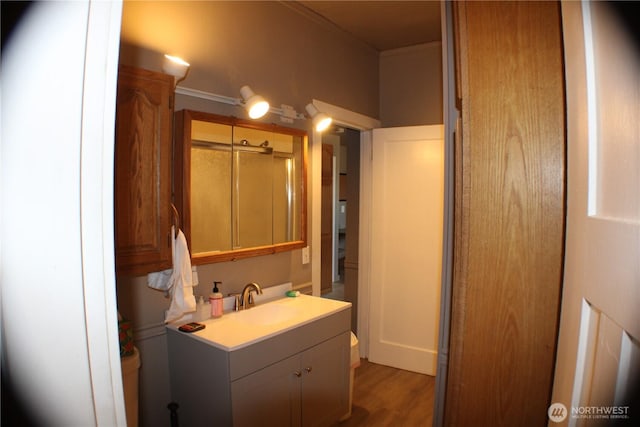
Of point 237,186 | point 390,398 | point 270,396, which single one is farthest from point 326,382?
point 237,186

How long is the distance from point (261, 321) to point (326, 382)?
52 centimetres

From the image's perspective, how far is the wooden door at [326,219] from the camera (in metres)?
3.03

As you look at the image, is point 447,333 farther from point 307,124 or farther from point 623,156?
point 307,124

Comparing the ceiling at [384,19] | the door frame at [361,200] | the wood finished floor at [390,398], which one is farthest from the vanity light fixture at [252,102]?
the wood finished floor at [390,398]

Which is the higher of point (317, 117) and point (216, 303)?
point (317, 117)

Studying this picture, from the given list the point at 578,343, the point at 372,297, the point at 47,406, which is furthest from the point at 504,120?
the point at 372,297

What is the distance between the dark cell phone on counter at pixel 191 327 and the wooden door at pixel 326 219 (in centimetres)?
146

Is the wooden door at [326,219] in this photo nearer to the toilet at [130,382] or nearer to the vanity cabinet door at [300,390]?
the vanity cabinet door at [300,390]

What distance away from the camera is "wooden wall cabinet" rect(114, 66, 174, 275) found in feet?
4.60

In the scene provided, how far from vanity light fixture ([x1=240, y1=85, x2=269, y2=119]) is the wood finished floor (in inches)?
81.7

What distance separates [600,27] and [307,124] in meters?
2.29

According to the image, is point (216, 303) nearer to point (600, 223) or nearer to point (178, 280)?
point (178, 280)

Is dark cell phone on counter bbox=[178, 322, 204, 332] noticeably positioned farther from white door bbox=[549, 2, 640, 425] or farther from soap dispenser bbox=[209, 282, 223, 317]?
white door bbox=[549, 2, 640, 425]

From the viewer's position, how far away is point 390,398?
2756 millimetres
